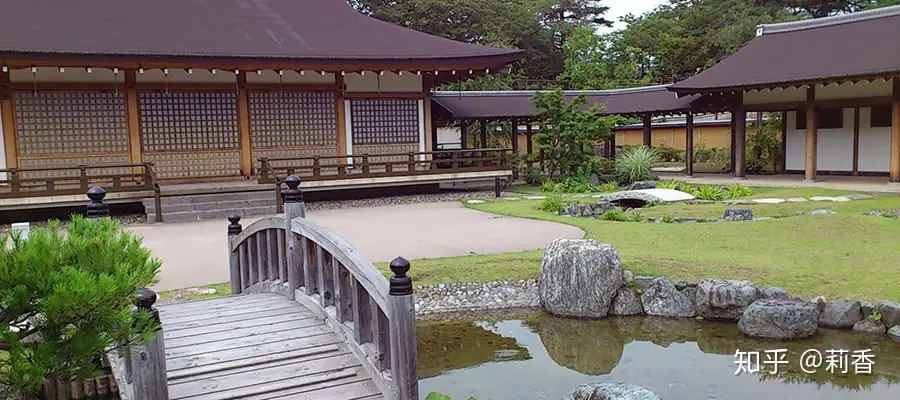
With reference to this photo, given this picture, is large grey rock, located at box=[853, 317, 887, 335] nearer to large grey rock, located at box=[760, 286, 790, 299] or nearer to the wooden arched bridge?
large grey rock, located at box=[760, 286, 790, 299]

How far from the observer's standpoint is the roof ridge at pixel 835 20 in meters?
20.1

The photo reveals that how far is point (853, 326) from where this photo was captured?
728cm

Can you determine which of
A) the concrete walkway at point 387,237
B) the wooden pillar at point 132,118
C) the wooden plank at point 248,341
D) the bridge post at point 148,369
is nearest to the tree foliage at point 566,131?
the concrete walkway at point 387,237

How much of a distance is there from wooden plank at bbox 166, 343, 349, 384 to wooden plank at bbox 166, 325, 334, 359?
11 cm

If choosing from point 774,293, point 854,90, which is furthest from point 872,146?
point 774,293

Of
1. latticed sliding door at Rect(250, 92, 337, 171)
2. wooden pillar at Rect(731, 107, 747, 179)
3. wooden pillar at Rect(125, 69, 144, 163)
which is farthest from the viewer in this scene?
wooden pillar at Rect(731, 107, 747, 179)

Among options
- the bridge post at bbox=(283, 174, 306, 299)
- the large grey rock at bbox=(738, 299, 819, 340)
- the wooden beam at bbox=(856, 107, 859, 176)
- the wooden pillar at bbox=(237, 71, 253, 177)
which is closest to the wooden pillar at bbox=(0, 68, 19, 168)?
the wooden pillar at bbox=(237, 71, 253, 177)

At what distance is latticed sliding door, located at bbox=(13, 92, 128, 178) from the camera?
610 inches

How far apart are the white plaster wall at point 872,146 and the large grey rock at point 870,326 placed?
15459mm

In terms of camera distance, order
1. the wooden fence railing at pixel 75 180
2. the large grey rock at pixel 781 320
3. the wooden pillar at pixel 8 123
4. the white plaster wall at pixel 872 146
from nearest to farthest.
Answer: the large grey rock at pixel 781 320, the wooden fence railing at pixel 75 180, the wooden pillar at pixel 8 123, the white plaster wall at pixel 872 146

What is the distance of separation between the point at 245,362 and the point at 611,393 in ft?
8.68

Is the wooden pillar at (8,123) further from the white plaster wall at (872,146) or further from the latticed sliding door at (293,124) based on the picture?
the white plaster wall at (872,146)

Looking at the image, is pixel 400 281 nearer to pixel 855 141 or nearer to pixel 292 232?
pixel 292 232

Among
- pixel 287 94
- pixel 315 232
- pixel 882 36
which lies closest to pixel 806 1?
pixel 882 36
